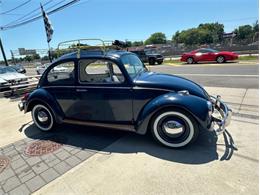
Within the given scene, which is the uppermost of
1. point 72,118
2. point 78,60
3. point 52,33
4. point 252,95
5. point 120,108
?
point 52,33

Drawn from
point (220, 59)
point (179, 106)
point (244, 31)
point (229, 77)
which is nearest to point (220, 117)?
point (179, 106)

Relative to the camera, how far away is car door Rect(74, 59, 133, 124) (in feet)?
11.6

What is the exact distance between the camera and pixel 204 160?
9.80 ft

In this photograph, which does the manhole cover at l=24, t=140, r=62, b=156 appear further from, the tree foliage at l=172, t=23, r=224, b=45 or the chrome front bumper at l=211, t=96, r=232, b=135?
the tree foliage at l=172, t=23, r=224, b=45

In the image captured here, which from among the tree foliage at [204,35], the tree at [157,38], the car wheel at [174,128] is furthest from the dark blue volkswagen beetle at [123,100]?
the tree at [157,38]

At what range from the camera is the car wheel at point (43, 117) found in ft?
14.4

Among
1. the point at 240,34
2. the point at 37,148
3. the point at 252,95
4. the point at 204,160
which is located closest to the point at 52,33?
the point at 37,148

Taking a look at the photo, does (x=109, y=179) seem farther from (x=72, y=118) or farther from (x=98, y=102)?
(x=72, y=118)

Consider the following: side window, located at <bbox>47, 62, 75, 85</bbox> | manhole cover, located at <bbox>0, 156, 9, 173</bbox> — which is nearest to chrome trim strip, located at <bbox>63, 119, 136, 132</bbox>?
side window, located at <bbox>47, 62, 75, 85</bbox>

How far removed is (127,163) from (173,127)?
3.17 ft

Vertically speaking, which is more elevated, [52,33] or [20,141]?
[52,33]

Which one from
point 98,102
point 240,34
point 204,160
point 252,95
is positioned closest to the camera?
point 204,160

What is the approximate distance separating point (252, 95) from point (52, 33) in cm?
1193

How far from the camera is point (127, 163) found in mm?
3070
